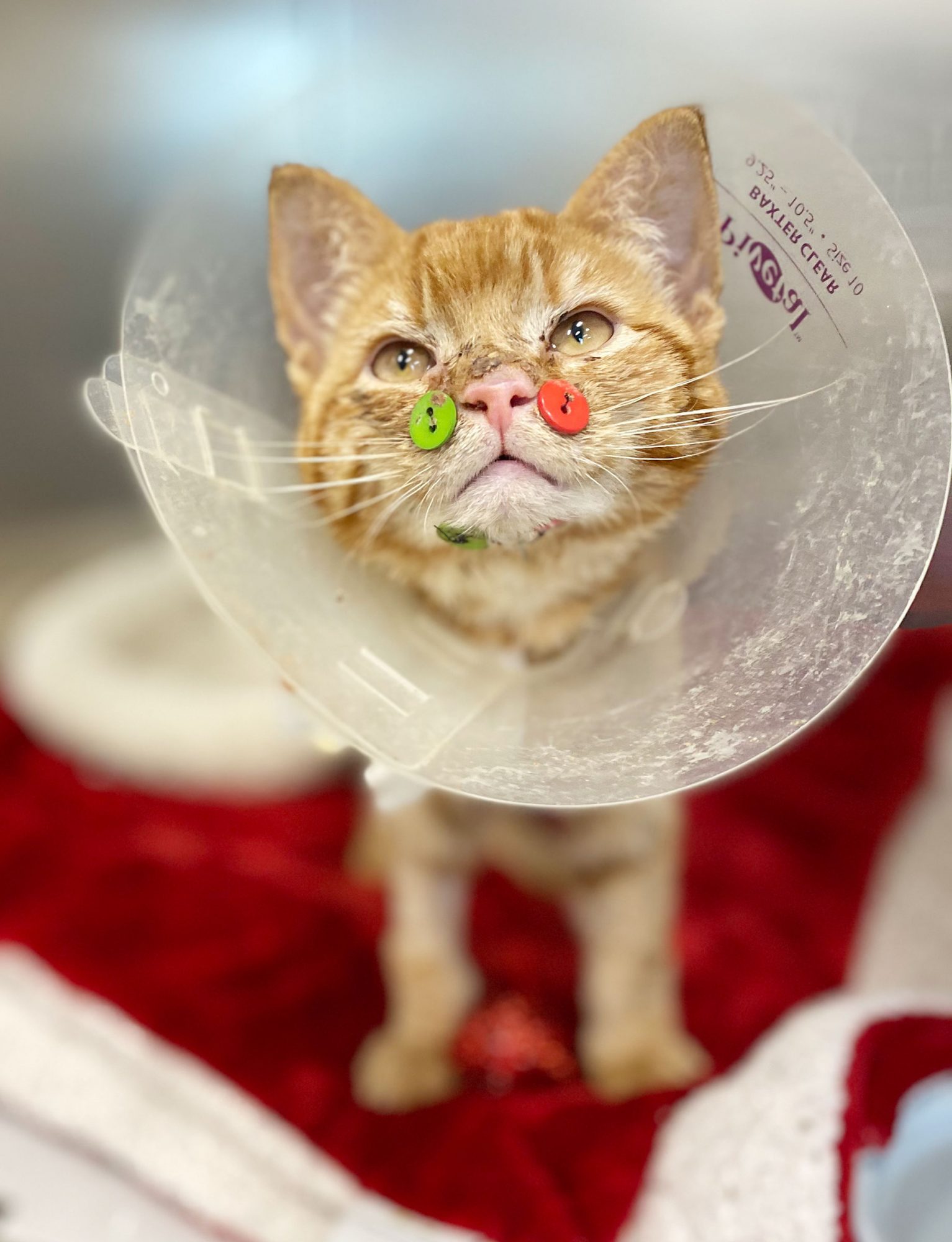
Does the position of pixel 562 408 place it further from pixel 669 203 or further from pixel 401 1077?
pixel 401 1077

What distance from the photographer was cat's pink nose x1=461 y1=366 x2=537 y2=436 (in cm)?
62

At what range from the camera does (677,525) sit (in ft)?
2.64

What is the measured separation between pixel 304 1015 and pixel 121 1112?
0.26 metres

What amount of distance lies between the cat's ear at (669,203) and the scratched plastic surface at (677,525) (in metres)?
0.03

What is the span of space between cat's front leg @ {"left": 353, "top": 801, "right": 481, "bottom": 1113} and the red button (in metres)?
0.58

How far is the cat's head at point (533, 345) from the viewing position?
647mm

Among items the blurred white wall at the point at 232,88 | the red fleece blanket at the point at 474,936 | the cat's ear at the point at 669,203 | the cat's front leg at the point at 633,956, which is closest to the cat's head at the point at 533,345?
the cat's ear at the point at 669,203

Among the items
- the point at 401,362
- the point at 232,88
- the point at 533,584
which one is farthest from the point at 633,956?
the point at 232,88

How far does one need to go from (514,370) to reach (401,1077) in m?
0.82

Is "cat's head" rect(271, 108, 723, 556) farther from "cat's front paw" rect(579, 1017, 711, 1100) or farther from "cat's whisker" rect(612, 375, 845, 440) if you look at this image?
"cat's front paw" rect(579, 1017, 711, 1100)

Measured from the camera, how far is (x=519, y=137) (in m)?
0.84

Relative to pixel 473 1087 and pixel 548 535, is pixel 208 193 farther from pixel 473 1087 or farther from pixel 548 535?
pixel 473 1087

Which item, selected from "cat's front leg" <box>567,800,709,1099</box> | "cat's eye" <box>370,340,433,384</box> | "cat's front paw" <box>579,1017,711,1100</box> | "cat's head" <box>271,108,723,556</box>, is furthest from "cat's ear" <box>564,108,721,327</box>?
"cat's front paw" <box>579,1017,711,1100</box>

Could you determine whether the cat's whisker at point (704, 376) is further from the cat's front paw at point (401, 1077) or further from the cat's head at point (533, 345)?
the cat's front paw at point (401, 1077)
